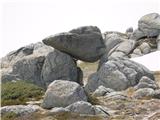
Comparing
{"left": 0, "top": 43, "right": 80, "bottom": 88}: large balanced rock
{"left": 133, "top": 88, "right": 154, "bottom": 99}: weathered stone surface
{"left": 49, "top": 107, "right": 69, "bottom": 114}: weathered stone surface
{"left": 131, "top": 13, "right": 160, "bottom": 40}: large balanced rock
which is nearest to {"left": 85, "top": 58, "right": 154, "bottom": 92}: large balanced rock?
{"left": 0, "top": 43, "right": 80, "bottom": 88}: large balanced rock

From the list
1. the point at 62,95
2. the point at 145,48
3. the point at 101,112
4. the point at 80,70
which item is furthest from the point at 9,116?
the point at 145,48

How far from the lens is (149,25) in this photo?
9769cm

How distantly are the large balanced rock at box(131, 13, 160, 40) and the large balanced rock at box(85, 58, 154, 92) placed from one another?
46787mm

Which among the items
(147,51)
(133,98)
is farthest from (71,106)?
(147,51)

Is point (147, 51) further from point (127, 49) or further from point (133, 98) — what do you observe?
point (133, 98)

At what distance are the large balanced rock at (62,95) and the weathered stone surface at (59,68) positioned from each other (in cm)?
1797

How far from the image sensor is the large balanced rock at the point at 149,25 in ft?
317

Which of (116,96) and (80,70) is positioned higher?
(116,96)

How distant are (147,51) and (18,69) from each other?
4608cm

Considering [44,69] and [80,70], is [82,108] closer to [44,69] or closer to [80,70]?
[44,69]

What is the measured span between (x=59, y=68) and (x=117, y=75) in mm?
8209

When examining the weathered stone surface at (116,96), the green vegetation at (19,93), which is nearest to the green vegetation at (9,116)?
the green vegetation at (19,93)

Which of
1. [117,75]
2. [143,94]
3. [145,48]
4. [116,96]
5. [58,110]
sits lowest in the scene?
[145,48]

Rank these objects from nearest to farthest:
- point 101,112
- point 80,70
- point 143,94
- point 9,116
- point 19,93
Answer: point 9,116 → point 101,112 → point 19,93 → point 143,94 → point 80,70
